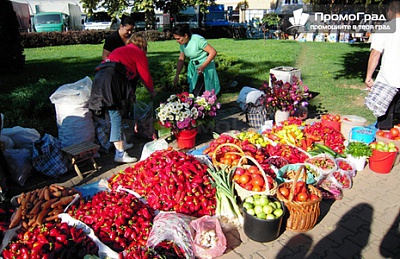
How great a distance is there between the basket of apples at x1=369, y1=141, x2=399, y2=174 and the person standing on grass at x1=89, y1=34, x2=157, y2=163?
3525mm

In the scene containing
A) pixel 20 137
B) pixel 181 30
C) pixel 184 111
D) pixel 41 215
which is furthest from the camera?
pixel 181 30

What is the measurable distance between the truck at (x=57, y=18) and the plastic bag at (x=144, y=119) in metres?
23.6

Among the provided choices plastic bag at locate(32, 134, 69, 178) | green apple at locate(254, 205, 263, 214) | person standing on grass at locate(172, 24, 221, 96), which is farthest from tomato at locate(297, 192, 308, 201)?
plastic bag at locate(32, 134, 69, 178)

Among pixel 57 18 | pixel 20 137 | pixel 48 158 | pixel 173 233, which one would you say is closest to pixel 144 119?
pixel 48 158

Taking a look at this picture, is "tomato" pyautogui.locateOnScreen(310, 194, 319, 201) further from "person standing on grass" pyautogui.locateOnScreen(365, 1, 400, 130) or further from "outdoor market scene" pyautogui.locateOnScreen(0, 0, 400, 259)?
"person standing on grass" pyautogui.locateOnScreen(365, 1, 400, 130)

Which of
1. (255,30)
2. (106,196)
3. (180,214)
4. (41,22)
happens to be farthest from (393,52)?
(255,30)

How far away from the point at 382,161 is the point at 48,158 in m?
4.74

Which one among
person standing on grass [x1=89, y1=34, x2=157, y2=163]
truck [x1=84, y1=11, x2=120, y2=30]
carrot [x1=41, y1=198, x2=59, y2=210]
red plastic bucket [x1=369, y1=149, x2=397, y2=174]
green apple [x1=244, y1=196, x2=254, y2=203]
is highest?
truck [x1=84, y1=11, x2=120, y2=30]

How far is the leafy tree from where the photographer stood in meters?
10.7

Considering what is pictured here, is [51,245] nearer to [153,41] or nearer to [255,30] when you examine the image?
[153,41]

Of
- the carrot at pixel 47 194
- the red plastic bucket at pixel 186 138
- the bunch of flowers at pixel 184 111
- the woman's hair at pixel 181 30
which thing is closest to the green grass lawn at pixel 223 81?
the bunch of flowers at pixel 184 111

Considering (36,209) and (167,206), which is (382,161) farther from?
(36,209)

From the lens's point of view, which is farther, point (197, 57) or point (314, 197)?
point (197, 57)

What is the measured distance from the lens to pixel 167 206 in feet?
10.7
